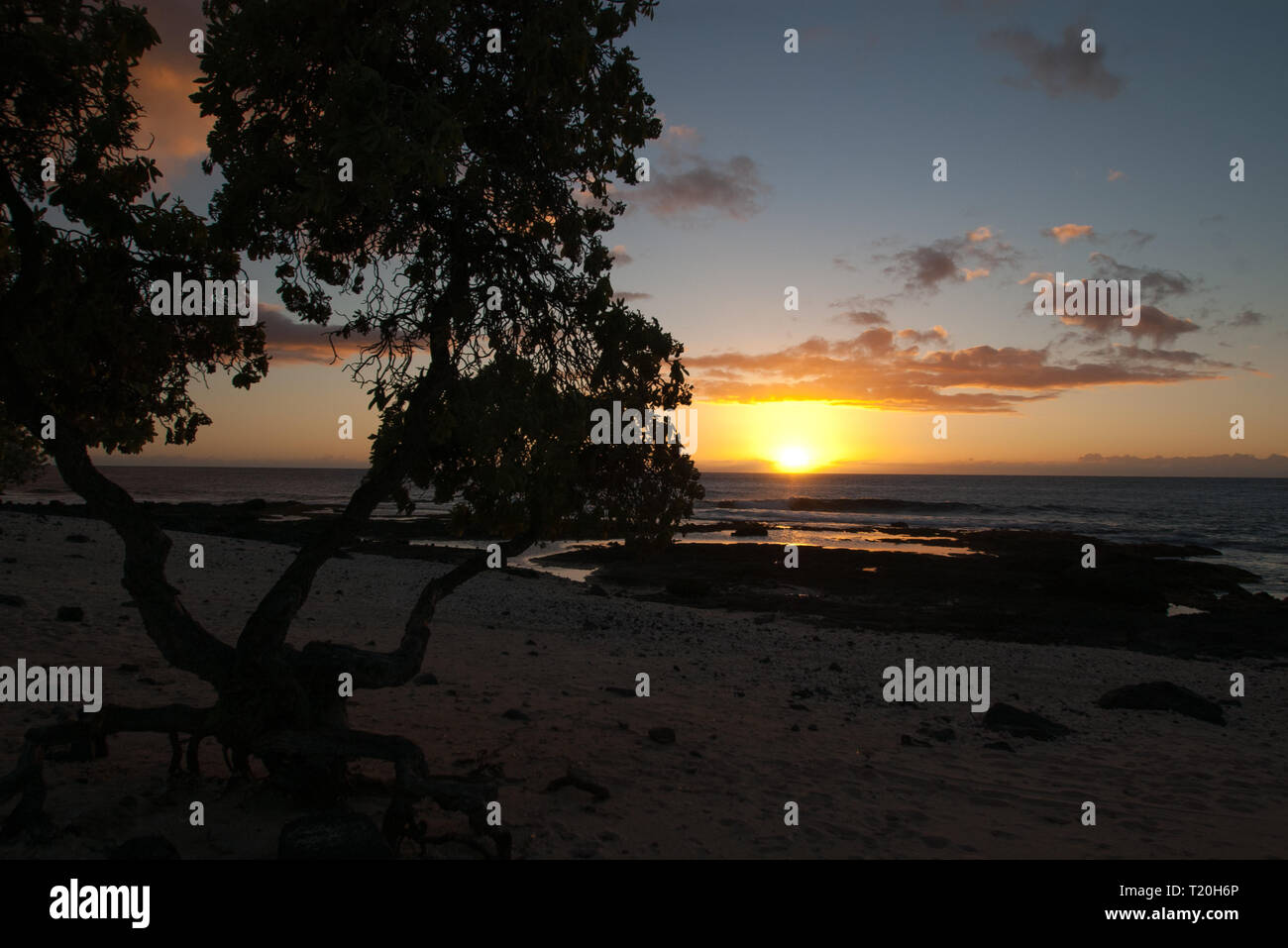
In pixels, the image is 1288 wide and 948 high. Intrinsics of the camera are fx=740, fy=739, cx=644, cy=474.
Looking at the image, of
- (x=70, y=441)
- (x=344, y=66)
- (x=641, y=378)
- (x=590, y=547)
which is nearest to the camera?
(x=344, y=66)

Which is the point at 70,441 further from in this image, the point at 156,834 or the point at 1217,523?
the point at 1217,523

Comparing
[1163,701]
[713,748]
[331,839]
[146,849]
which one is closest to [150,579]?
[146,849]

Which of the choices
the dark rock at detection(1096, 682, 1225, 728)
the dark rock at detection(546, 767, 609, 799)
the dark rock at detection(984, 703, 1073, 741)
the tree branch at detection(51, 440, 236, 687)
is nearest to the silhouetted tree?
the tree branch at detection(51, 440, 236, 687)

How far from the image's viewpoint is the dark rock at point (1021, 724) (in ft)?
38.9

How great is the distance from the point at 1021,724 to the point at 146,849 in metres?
11.9

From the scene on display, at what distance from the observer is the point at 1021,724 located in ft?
39.7

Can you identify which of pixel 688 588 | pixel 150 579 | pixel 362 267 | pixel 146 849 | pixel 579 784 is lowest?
pixel 688 588

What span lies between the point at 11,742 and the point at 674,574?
2917 cm

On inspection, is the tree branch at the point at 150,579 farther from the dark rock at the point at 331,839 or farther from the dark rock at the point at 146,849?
the dark rock at the point at 331,839

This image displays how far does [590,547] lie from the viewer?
150 feet

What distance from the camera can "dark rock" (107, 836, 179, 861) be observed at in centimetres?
578

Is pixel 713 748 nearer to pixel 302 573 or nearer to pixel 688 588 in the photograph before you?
pixel 302 573

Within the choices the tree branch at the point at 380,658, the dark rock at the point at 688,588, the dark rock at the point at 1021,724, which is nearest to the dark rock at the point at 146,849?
the tree branch at the point at 380,658
